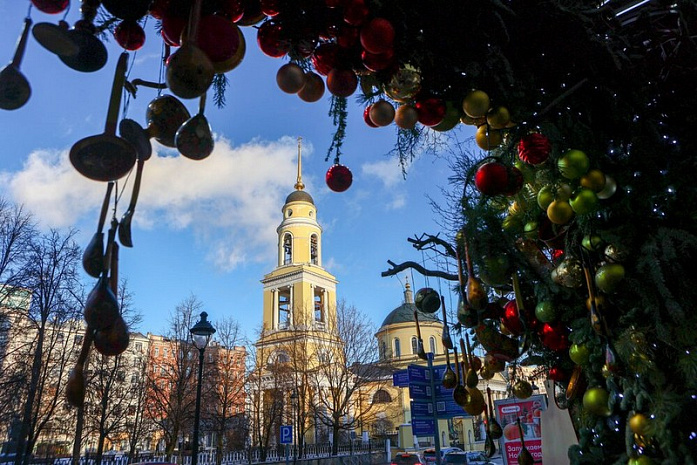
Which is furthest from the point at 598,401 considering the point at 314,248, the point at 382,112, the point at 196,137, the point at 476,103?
the point at 314,248

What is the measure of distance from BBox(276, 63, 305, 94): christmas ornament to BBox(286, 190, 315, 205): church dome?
41.4 metres

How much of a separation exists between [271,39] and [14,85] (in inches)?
41.9

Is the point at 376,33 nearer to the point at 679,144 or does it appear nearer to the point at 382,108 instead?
the point at 382,108

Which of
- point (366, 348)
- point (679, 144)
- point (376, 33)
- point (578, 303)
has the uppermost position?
point (366, 348)

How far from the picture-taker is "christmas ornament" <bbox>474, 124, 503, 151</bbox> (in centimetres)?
266

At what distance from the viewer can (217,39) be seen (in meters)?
1.50

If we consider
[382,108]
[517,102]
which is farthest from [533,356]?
[382,108]

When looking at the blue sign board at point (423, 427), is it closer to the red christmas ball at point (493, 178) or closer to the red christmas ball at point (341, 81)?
the red christmas ball at point (493, 178)

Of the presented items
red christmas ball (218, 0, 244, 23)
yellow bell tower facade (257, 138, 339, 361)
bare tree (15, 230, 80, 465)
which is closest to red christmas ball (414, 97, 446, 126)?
red christmas ball (218, 0, 244, 23)

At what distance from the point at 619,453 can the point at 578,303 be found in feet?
2.63

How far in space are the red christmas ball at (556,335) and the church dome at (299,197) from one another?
4102 centimetres

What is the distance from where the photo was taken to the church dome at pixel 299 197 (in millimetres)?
43469

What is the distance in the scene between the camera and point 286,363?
1171 inches

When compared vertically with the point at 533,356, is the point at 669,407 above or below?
below
